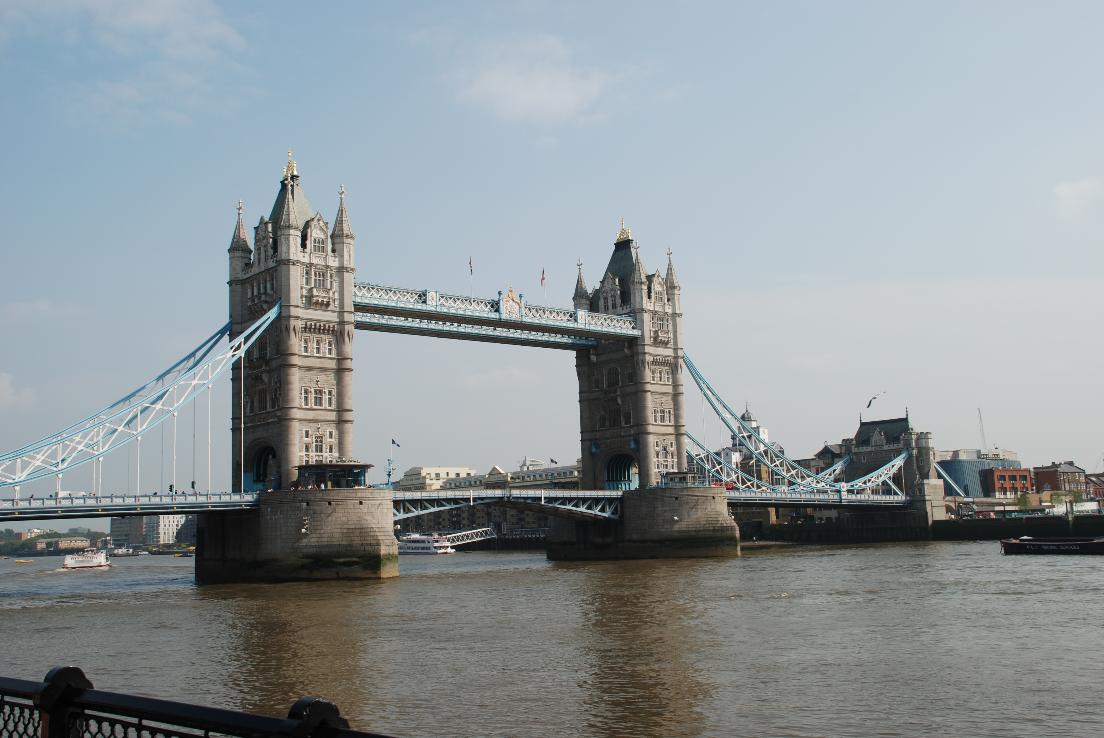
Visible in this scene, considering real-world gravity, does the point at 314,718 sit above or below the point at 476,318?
below

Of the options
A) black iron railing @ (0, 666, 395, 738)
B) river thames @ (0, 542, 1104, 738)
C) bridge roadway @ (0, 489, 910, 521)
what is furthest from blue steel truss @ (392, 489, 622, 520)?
black iron railing @ (0, 666, 395, 738)

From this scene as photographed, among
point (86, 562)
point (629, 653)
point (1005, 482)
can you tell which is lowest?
point (86, 562)

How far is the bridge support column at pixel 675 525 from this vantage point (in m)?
82.2

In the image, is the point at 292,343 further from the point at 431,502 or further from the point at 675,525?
the point at 675,525

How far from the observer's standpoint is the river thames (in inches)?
802

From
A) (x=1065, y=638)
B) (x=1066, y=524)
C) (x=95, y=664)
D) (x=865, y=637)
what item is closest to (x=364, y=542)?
(x=95, y=664)

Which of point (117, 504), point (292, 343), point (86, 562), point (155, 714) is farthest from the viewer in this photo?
point (86, 562)

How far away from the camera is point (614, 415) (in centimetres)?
9138

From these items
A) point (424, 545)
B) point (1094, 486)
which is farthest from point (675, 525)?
point (1094, 486)

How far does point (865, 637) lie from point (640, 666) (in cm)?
824

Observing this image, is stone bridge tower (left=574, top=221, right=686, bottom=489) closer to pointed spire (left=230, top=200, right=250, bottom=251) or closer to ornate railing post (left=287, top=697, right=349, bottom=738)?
pointed spire (left=230, top=200, right=250, bottom=251)

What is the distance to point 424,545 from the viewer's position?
132m

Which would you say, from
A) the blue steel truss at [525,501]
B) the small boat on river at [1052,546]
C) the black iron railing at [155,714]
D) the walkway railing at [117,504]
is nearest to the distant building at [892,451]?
the small boat on river at [1052,546]

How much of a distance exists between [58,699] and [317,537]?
5583cm
